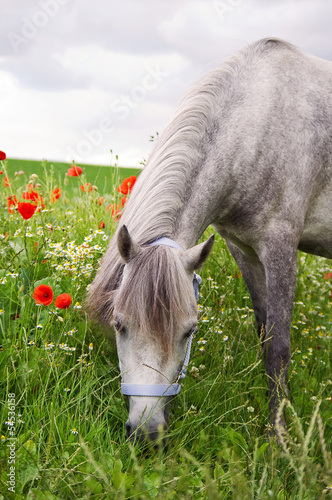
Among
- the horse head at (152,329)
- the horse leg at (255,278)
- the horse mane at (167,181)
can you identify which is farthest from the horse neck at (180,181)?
the horse leg at (255,278)

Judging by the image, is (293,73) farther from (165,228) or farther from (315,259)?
(315,259)

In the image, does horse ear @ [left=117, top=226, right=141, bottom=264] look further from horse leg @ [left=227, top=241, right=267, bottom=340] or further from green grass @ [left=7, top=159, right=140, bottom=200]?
green grass @ [left=7, top=159, right=140, bottom=200]

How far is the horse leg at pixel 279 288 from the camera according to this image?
3121 mm

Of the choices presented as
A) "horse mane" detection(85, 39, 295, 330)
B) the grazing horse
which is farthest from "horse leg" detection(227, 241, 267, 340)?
"horse mane" detection(85, 39, 295, 330)

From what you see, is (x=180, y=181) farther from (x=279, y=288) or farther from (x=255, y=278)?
(x=255, y=278)

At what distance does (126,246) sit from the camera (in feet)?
7.54

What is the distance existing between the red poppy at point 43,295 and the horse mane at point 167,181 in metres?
0.23

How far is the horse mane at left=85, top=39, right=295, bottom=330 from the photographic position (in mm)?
2496

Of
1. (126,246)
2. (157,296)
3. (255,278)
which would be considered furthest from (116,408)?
(255,278)

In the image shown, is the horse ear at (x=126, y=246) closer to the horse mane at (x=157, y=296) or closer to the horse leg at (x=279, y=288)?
the horse mane at (x=157, y=296)

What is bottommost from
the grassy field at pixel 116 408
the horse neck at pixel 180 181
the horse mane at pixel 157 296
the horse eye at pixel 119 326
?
the grassy field at pixel 116 408

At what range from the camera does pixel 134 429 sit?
2.15 m

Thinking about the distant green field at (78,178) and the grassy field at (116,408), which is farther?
the distant green field at (78,178)

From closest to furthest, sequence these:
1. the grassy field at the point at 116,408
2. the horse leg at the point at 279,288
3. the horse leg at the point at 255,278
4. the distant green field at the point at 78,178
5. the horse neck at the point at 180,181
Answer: the grassy field at the point at 116,408 < the horse neck at the point at 180,181 < the horse leg at the point at 279,288 < the horse leg at the point at 255,278 < the distant green field at the point at 78,178
